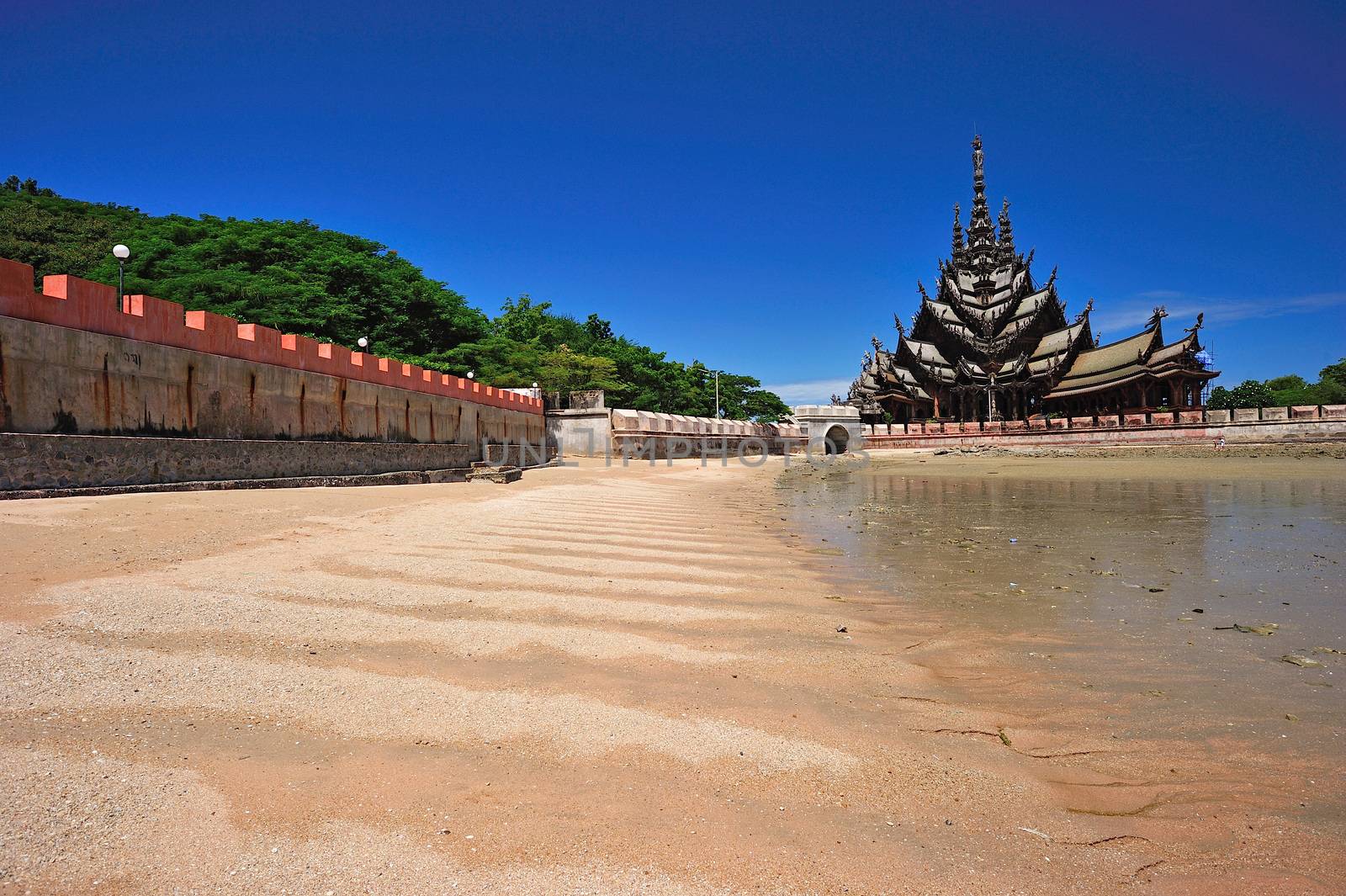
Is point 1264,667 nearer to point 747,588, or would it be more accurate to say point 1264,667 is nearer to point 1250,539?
point 747,588

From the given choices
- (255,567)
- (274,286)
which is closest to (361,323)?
(274,286)

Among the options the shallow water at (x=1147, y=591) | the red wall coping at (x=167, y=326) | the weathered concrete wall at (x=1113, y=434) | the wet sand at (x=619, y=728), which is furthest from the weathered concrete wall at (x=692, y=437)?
the wet sand at (x=619, y=728)

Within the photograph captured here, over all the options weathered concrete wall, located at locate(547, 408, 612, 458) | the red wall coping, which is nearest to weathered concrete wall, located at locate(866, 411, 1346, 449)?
weathered concrete wall, located at locate(547, 408, 612, 458)

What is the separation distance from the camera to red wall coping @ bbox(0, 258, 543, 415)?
8.33m

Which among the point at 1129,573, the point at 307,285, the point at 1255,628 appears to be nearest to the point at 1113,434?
the point at 1129,573

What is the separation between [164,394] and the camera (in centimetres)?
1009

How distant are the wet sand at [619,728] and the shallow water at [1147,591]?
4cm

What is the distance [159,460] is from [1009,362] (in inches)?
2188

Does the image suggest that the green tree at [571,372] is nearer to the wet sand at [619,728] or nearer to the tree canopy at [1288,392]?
the wet sand at [619,728]

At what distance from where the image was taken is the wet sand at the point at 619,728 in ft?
7.00

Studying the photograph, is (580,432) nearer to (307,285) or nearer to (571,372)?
(571,372)

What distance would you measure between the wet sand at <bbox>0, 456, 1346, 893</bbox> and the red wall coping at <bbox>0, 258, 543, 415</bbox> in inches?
136

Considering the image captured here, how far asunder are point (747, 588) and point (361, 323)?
4412 cm

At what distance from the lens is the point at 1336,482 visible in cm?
1864
